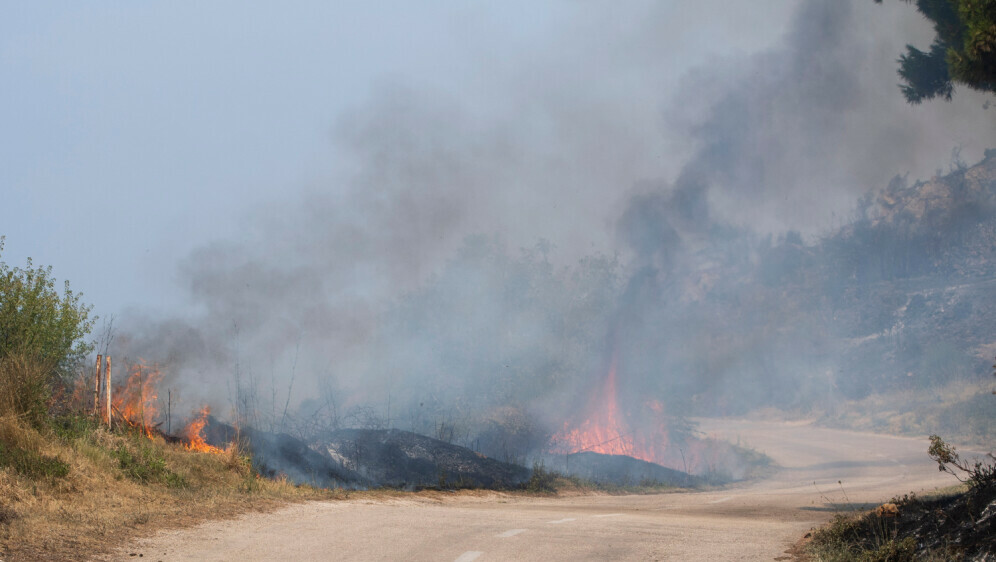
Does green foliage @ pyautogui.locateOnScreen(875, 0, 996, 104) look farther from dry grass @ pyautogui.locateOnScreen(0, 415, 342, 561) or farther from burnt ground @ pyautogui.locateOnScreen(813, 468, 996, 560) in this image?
dry grass @ pyautogui.locateOnScreen(0, 415, 342, 561)

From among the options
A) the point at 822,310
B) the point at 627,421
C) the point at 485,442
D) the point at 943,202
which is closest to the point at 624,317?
the point at 627,421

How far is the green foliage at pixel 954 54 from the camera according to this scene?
13.1m

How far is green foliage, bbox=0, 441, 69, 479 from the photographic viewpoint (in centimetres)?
1183

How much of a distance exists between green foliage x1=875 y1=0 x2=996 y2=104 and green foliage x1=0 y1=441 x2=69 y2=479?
16443 mm

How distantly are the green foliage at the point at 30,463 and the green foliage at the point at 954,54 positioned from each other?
1644 cm

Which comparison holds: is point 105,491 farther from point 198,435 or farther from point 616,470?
point 616,470

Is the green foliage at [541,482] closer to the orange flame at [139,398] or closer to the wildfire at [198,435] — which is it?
the wildfire at [198,435]

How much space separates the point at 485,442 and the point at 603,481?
908 cm

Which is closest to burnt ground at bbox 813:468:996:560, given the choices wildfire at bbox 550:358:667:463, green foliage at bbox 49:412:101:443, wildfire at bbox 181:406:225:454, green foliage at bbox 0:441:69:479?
green foliage at bbox 0:441:69:479

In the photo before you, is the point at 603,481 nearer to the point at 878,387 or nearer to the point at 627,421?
the point at 627,421

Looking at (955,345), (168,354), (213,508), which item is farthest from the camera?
(955,345)

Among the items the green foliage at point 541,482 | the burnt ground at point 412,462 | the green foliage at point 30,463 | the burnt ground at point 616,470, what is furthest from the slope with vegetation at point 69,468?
the burnt ground at point 616,470

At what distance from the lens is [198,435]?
2167 centimetres

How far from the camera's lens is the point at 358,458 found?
22.7 meters
